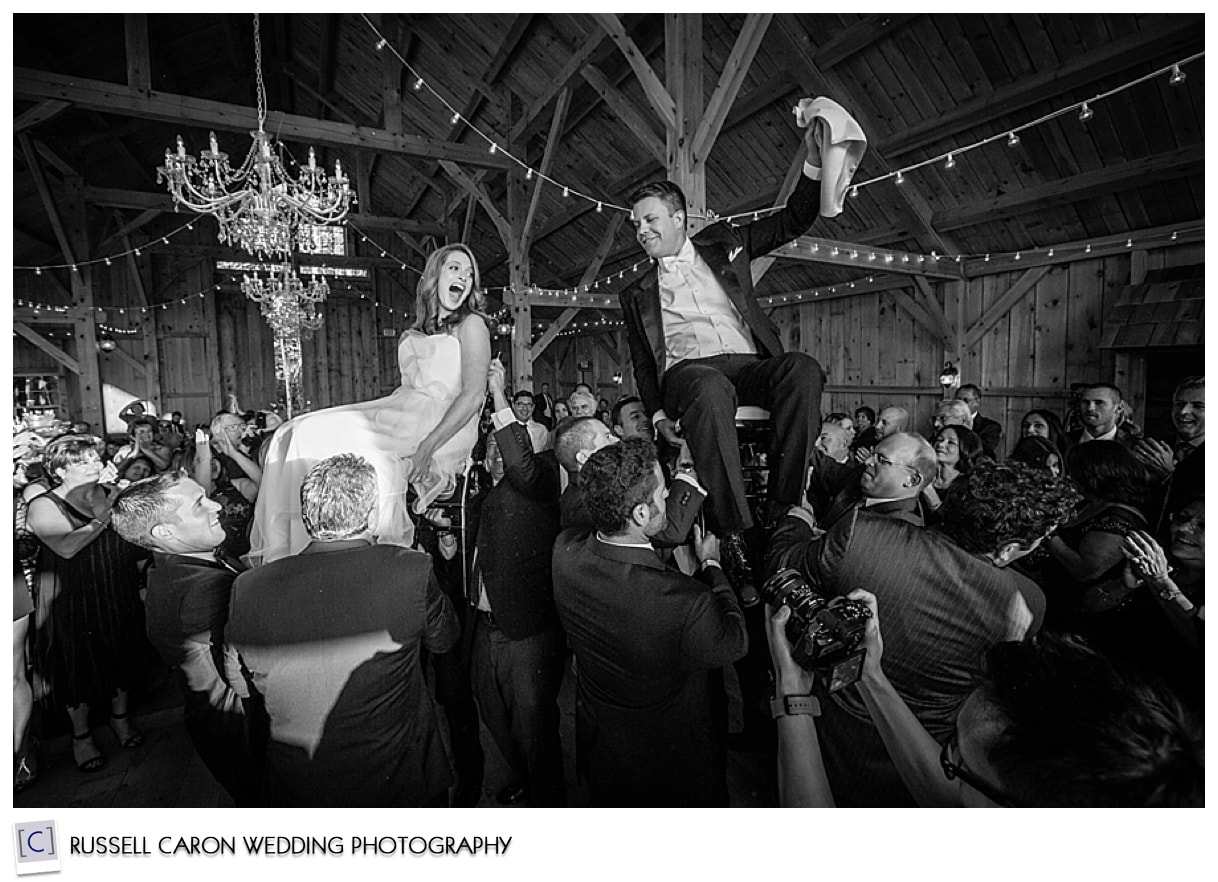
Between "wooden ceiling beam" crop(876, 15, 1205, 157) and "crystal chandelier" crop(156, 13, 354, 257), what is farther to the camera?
"crystal chandelier" crop(156, 13, 354, 257)

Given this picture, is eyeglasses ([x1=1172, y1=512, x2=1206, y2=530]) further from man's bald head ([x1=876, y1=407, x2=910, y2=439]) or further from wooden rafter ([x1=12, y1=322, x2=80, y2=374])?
wooden rafter ([x1=12, y1=322, x2=80, y2=374])

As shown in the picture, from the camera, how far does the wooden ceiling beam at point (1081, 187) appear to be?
186 inches

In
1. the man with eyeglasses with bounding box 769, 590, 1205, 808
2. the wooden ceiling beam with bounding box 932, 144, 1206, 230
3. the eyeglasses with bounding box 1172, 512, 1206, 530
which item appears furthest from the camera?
the wooden ceiling beam with bounding box 932, 144, 1206, 230

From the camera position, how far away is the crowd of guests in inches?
48.1

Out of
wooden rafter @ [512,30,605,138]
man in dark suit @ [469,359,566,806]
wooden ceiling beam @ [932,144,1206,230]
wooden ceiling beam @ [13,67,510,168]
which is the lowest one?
man in dark suit @ [469,359,566,806]

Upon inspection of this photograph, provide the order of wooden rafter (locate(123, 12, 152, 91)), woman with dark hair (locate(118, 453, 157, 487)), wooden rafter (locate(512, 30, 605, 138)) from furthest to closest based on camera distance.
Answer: wooden rafter (locate(512, 30, 605, 138)), wooden rafter (locate(123, 12, 152, 91)), woman with dark hair (locate(118, 453, 157, 487))

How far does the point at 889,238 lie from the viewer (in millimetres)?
7227

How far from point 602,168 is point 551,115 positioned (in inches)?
40.9

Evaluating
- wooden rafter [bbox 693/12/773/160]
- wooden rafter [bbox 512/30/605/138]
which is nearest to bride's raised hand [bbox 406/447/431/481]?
wooden rafter [bbox 693/12/773/160]

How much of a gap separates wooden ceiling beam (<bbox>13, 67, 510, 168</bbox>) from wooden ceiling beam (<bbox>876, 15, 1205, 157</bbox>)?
16.6ft

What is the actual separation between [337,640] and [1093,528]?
2171 mm

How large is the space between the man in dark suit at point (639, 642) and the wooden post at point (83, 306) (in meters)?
9.82
